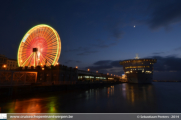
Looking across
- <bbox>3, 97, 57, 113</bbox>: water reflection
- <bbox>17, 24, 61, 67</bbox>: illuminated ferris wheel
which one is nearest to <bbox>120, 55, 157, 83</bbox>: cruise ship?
<bbox>17, 24, 61, 67</bbox>: illuminated ferris wheel

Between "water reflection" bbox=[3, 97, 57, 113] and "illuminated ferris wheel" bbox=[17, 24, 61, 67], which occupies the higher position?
"illuminated ferris wheel" bbox=[17, 24, 61, 67]

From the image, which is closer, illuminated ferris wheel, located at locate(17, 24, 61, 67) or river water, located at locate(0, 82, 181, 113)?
river water, located at locate(0, 82, 181, 113)

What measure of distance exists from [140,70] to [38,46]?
83.5 m

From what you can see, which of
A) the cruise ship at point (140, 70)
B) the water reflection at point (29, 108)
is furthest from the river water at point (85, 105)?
the cruise ship at point (140, 70)

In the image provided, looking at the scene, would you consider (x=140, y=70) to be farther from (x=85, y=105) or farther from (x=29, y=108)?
(x=29, y=108)

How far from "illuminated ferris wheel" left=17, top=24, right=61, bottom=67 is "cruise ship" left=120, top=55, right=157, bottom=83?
78833 mm

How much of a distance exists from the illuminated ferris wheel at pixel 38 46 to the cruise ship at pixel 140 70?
3104 inches

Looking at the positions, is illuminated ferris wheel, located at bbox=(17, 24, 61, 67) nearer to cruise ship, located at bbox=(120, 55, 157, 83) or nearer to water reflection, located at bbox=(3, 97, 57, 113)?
water reflection, located at bbox=(3, 97, 57, 113)

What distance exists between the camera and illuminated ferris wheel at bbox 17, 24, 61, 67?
47750 millimetres

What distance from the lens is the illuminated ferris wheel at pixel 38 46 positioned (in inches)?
1880

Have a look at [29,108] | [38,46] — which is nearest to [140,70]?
[38,46]

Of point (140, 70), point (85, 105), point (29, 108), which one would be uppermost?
point (140, 70)

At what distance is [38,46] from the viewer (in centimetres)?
4975

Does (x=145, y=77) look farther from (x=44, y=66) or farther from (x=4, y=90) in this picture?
(x=4, y=90)
